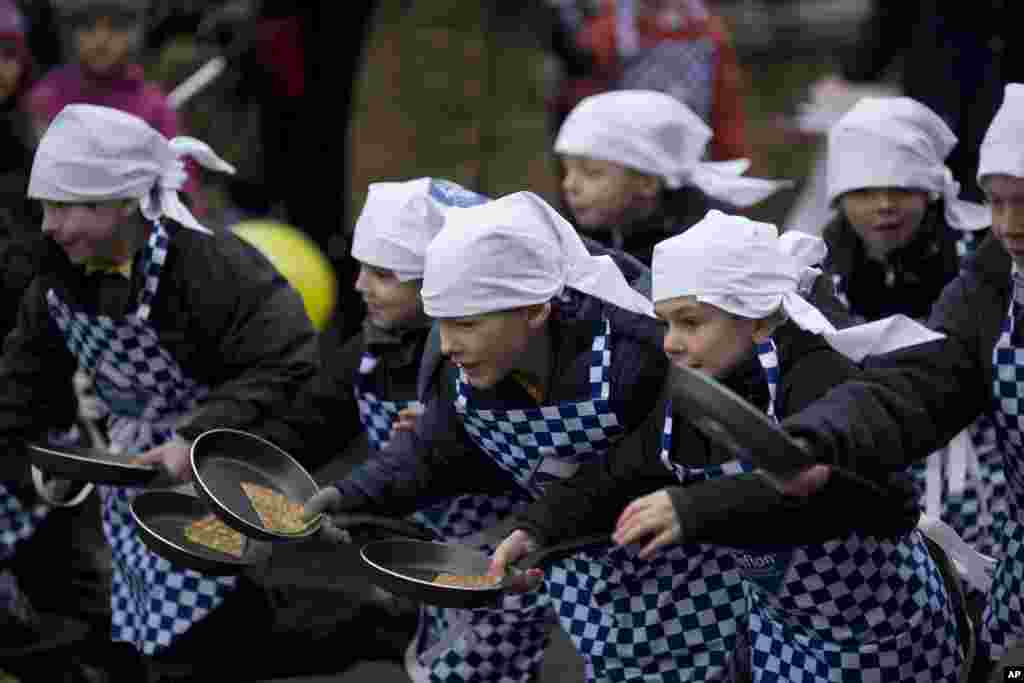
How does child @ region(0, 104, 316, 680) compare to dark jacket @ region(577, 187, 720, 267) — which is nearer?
child @ region(0, 104, 316, 680)

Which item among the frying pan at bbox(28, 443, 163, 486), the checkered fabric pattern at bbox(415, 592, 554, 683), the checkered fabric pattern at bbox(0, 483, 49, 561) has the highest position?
the frying pan at bbox(28, 443, 163, 486)

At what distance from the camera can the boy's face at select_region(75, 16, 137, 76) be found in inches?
275

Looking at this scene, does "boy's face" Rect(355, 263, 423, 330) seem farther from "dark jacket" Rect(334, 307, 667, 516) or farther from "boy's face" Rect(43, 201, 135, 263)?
"boy's face" Rect(43, 201, 135, 263)

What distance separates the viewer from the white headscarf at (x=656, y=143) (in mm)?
5297

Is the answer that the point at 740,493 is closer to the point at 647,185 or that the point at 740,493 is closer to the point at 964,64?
the point at 647,185

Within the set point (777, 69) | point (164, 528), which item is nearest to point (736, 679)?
point (164, 528)

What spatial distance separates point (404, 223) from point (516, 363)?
788mm

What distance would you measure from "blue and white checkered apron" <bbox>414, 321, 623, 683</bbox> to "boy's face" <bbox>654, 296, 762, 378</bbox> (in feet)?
0.94

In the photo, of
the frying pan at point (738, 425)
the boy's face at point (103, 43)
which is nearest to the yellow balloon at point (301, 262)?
the boy's face at point (103, 43)

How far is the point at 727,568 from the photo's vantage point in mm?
4098

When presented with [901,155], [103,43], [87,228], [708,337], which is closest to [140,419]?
[87,228]

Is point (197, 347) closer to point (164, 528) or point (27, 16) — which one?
point (164, 528)

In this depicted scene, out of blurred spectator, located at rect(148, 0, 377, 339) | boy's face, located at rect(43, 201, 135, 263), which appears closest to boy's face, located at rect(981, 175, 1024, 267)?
boy's face, located at rect(43, 201, 135, 263)

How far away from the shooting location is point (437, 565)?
4.22m
